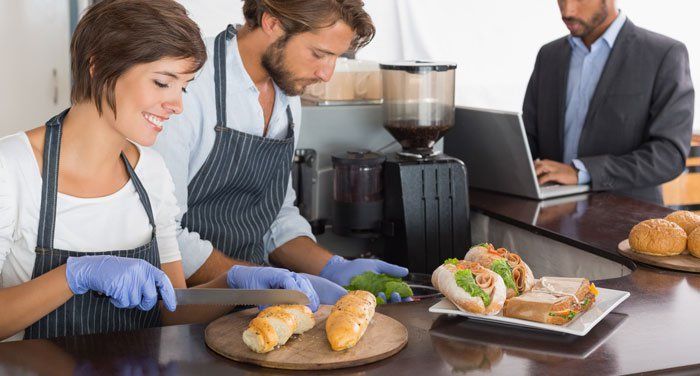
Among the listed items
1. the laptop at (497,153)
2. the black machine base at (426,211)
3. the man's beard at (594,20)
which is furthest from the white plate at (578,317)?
the man's beard at (594,20)

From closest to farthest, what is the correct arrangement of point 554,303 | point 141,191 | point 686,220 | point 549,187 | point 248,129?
point 554,303, point 141,191, point 686,220, point 248,129, point 549,187

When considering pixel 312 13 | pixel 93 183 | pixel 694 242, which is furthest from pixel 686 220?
pixel 93 183

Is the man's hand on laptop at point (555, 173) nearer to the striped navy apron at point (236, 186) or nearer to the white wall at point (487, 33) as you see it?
the striped navy apron at point (236, 186)

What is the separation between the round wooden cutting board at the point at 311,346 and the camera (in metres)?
1.49

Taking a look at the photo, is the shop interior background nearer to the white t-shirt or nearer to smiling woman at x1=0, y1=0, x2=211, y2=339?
the white t-shirt

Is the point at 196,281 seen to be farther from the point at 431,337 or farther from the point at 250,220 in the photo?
the point at 431,337

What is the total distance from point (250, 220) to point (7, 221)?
0.89 metres

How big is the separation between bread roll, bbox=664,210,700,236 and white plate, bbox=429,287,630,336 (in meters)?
0.50

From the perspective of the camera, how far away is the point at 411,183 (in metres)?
2.77

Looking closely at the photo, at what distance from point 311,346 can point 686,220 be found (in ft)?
3.95

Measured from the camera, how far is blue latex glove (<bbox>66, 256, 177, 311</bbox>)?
161 centimetres

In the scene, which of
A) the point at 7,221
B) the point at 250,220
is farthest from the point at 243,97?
the point at 7,221

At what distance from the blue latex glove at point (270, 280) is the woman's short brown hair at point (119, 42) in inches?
17.9

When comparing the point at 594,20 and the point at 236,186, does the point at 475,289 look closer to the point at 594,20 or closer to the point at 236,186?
the point at 236,186
